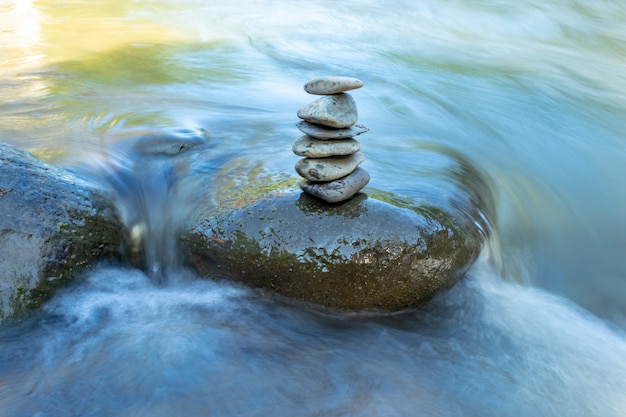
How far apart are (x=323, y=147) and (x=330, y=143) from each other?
7 cm

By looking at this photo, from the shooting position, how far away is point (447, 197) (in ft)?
15.3

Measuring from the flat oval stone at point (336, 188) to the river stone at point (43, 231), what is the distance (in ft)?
5.17

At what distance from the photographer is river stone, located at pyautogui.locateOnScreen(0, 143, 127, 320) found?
380 centimetres

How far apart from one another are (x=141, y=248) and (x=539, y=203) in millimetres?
4048

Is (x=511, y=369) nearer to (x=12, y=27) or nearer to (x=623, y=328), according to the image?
(x=623, y=328)

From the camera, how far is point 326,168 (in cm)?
399

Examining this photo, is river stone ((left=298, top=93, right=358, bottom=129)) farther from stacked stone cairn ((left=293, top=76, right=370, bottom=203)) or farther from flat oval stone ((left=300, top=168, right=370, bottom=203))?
flat oval stone ((left=300, top=168, right=370, bottom=203))

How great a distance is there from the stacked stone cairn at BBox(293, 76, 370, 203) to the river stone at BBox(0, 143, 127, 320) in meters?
1.59

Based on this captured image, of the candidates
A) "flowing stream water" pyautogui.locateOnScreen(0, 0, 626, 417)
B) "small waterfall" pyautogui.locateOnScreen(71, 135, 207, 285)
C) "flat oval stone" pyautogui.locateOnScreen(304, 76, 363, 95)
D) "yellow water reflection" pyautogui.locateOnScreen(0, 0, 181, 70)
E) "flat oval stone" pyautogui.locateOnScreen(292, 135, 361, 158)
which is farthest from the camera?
"yellow water reflection" pyautogui.locateOnScreen(0, 0, 181, 70)

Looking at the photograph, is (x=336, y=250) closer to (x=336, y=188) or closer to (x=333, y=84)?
(x=336, y=188)

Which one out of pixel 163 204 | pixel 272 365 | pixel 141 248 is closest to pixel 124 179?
pixel 163 204

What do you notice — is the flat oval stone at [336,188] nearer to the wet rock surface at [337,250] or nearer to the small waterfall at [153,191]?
the wet rock surface at [337,250]

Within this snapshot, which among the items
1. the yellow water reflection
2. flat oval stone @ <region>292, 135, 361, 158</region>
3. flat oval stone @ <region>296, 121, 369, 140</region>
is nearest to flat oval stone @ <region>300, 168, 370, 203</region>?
flat oval stone @ <region>292, 135, 361, 158</region>

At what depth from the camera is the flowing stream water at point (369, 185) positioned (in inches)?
138
